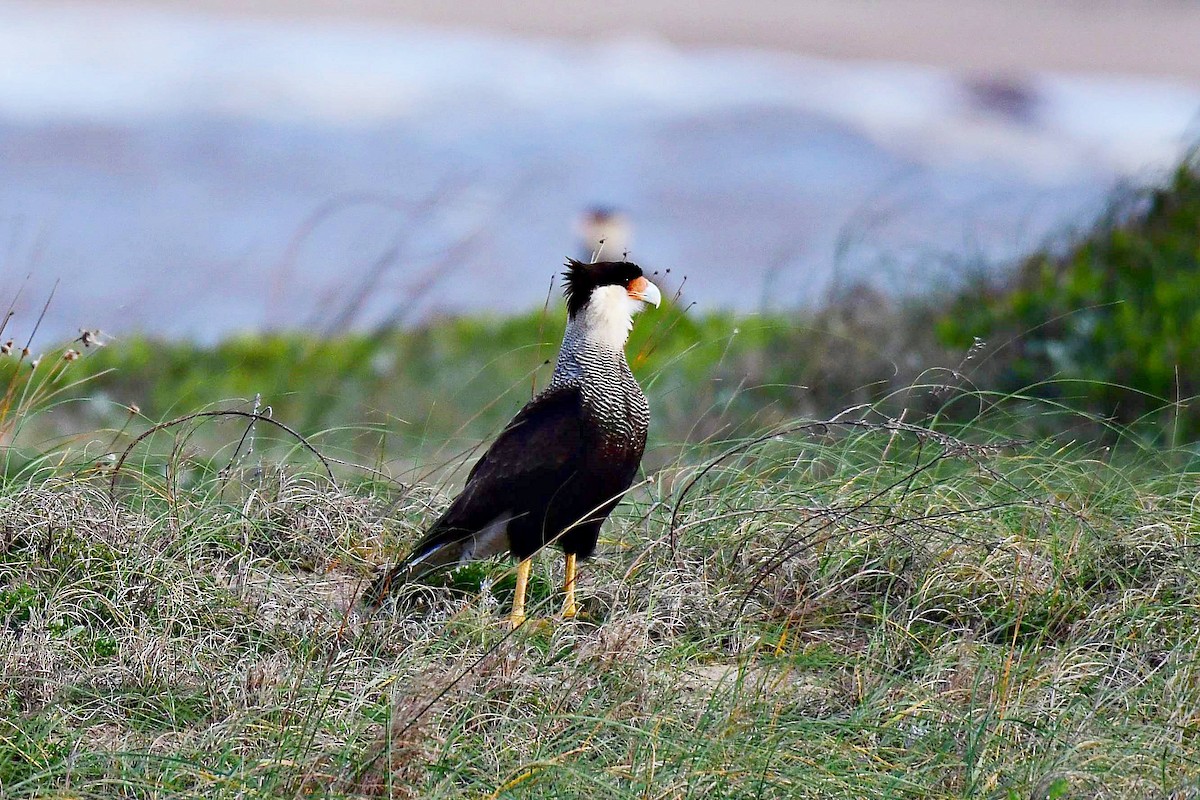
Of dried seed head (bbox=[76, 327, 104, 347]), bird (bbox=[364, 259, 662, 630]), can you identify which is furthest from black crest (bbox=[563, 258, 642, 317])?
dried seed head (bbox=[76, 327, 104, 347])

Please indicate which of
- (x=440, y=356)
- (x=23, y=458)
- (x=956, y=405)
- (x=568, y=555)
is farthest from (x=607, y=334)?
(x=440, y=356)

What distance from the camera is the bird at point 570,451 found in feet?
13.0

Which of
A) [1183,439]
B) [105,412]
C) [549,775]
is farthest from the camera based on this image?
[105,412]

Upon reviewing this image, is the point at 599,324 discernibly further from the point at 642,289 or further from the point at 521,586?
the point at 521,586

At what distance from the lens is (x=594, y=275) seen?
4.00 metres

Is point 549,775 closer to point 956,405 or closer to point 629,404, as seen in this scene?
point 629,404

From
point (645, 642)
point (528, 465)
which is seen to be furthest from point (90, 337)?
→ point (645, 642)

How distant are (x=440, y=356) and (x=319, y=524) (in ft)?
15.7

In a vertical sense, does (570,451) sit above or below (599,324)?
below

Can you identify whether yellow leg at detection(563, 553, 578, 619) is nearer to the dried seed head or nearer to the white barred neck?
the white barred neck

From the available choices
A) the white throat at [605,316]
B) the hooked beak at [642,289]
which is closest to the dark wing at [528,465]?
the white throat at [605,316]

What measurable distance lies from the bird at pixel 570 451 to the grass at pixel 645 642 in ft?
0.57

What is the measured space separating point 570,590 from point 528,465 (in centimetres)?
38

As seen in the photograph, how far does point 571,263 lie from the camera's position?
13.1 ft
